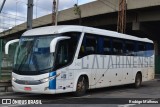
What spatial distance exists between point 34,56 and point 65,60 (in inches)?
50.8

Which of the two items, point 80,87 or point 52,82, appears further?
point 80,87

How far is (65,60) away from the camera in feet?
52.9

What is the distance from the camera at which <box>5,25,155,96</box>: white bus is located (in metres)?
15.4

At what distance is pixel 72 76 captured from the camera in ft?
54.0

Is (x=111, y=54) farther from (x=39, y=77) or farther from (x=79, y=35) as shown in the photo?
(x=39, y=77)

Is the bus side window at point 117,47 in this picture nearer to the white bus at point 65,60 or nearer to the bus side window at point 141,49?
the white bus at point 65,60

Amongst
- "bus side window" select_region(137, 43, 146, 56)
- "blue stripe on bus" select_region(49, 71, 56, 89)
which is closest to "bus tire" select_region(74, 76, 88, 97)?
"blue stripe on bus" select_region(49, 71, 56, 89)

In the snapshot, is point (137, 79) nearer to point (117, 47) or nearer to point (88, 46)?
point (117, 47)

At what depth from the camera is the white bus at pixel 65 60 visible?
607 inches

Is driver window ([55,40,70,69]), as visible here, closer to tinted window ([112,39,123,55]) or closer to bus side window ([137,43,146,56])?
tinted window ([112,39,123,55])

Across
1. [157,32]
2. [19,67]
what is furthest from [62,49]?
[157,32]

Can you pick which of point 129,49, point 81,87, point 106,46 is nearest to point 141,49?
point 129,49

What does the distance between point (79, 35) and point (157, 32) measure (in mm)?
38457

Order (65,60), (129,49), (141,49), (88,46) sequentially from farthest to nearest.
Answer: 1. (141,49)
2. (129,49)
3. (88,46)
4. (65,60)
